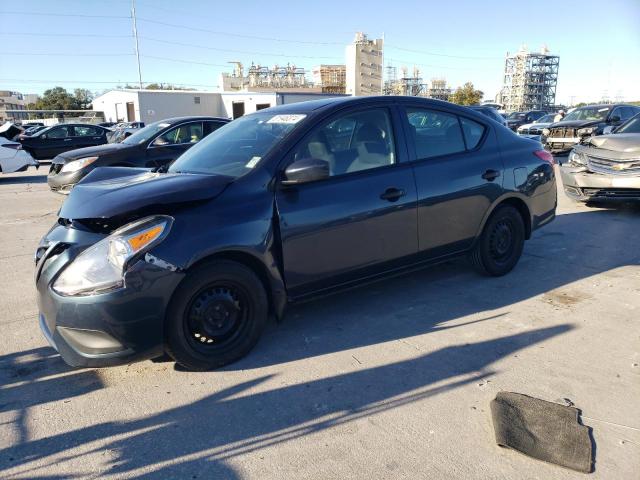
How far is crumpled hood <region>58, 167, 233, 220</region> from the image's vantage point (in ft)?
10.2

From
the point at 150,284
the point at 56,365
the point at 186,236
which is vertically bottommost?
the point at 56,365

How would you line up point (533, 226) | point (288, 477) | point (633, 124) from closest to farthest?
point (288, 477) < point (533, 226) < point (633, 124)

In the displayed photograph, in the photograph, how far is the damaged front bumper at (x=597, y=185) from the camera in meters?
7.55

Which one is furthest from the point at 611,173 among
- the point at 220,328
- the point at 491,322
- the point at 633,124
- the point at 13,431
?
the point at 13,431

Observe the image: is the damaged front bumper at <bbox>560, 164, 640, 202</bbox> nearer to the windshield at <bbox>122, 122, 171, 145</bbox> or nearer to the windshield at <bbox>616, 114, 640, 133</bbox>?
the windshield at <bbox>616, 114, 640, 133</bbox>

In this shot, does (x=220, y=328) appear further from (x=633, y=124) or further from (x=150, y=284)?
(x=633, y=124)

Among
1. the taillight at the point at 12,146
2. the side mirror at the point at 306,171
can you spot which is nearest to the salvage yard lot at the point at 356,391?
the side mirror at the point at 306,171

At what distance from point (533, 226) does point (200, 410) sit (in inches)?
153

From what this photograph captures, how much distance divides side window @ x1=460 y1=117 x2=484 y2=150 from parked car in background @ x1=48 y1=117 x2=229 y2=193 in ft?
18.3

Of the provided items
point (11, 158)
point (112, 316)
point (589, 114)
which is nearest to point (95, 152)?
point (11, 158)

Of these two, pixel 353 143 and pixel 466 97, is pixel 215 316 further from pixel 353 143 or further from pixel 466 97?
pixel 466 97

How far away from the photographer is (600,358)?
3.45 meters

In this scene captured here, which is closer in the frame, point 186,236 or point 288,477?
point 288,477

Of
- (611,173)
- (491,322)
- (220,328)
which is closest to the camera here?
(220,328)
